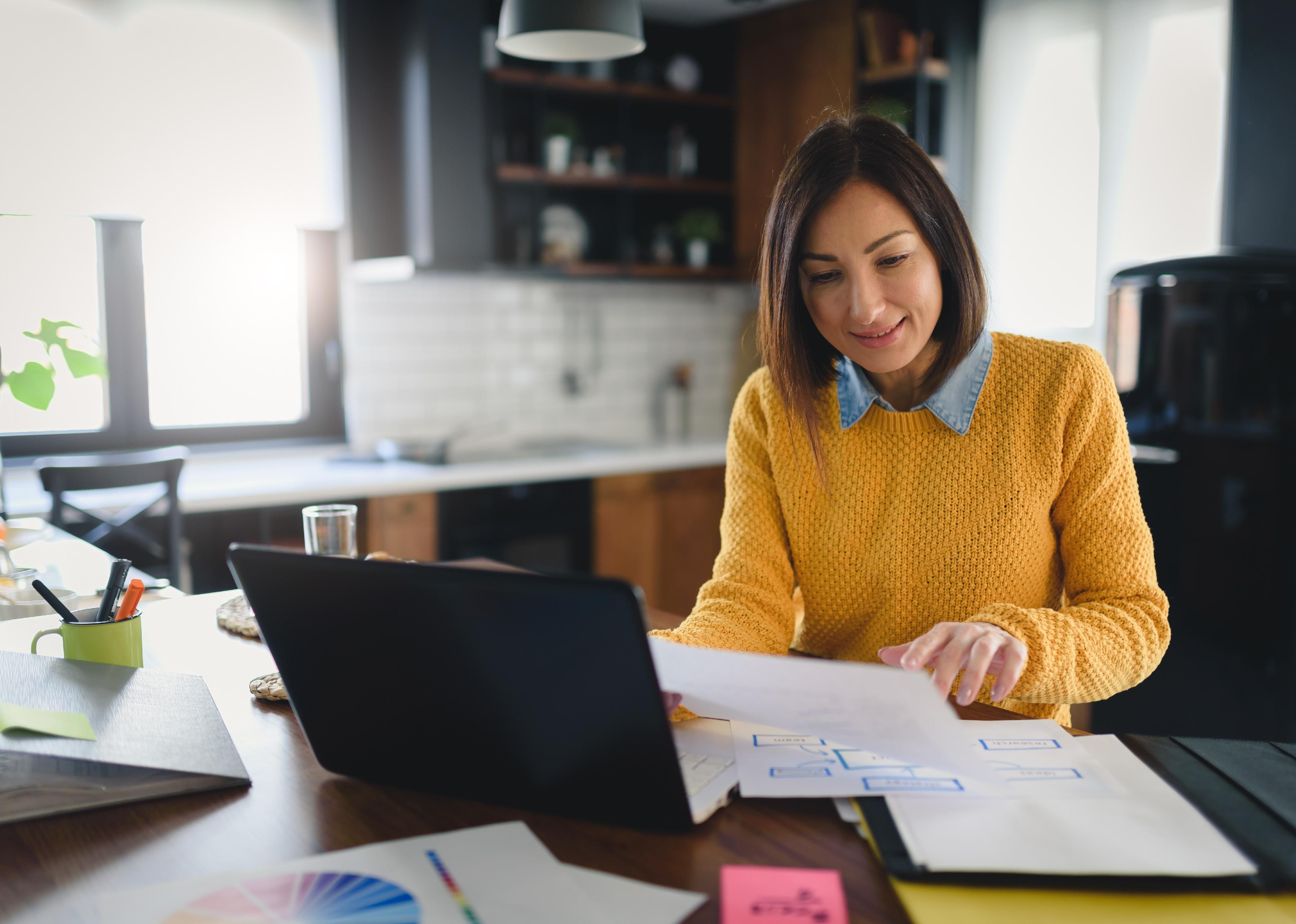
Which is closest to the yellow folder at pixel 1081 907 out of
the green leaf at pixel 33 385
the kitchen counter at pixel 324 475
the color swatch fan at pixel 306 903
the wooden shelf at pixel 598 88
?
the color swatch fan at pixel 306 903

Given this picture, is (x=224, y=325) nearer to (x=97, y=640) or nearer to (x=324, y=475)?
(x=324, y=475)

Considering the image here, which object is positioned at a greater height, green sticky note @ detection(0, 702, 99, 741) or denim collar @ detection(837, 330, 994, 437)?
denim collar @ detection(837, 330, 994, 437)

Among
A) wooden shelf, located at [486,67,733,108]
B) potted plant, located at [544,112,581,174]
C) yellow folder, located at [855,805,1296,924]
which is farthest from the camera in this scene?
potted plant, located at [544,112,581,174]

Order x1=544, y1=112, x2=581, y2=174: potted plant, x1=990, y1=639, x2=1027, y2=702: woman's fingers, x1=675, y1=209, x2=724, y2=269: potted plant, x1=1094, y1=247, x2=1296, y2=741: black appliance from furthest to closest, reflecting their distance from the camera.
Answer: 1. x1=675, y1=209, x2=724, y2=269: potted plant
2. x1=544, y1=112, x2=581, y2=174: potted plant
3. x1=1094, y1=247, x2=1296, y2=741: black appliance
4. x1=990, y1=639, x2=1027, y2=702: woman's fingers

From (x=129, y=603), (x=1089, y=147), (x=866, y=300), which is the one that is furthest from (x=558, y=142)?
(x=129, y=603)

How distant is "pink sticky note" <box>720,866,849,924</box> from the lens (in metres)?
0.72

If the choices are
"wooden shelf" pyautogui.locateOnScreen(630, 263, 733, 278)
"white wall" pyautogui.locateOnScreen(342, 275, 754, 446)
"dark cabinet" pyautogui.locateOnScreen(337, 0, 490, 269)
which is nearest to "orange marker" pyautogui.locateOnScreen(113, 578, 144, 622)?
"dark cabinet" pyautogui.locateOnScreen(337, 0, 490, 269)

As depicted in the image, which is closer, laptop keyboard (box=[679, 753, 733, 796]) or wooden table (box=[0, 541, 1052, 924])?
wooden table (box=[0, 541, 1052, 924])

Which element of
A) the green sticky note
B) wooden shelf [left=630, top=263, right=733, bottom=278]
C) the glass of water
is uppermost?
wooden shelf [left=630, top=263, right=733, bottom=278]

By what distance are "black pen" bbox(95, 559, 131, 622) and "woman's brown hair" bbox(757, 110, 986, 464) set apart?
2.83 ft

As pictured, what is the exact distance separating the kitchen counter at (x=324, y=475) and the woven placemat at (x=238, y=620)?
165cm

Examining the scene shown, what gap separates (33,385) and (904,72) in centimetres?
342

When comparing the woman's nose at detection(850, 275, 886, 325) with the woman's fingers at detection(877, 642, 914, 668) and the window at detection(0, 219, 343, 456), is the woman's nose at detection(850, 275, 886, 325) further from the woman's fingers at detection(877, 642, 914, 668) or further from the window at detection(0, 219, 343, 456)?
the window at detection(0, 219, 343, 456)

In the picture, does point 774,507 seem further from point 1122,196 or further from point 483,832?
point 1122,196
